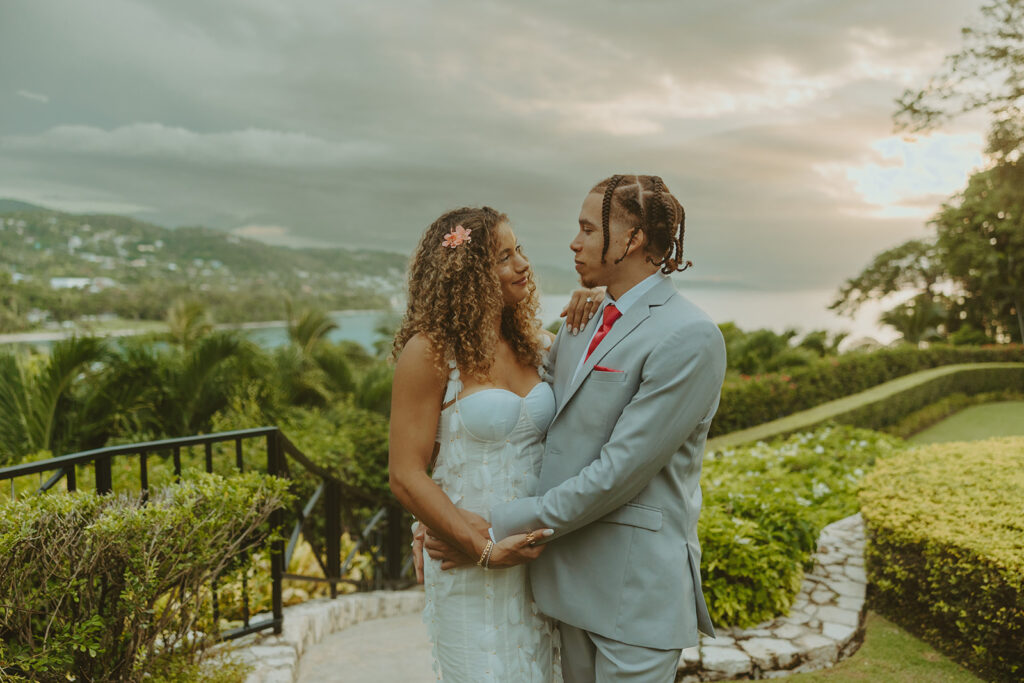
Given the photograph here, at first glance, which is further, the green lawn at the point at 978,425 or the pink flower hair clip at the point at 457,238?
the green lawn at the point at 978,425

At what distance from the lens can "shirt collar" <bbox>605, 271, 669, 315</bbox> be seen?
78.5 inches

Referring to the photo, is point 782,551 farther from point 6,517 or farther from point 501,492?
point 6,517

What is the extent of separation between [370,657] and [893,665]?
3111 mm

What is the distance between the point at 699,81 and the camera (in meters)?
15.4

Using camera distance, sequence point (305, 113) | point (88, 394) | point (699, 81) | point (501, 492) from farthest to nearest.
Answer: point (305, 113), point (699, 81), point (88, 394), point (501, 492)

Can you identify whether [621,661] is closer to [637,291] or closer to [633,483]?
[633,483]

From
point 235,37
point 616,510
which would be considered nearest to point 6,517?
point 616,510

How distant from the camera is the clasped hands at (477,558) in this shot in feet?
6.28

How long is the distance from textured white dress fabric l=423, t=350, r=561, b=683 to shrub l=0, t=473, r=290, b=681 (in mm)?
1220

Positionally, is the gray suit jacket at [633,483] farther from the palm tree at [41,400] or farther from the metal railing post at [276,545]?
the palm tree at [41,400]

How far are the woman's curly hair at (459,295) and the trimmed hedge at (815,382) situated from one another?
9.09 metres

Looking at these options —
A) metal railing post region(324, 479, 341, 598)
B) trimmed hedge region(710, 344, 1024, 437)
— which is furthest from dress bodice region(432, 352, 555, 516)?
trimmed hedge region(710, 344, 1024, 437)

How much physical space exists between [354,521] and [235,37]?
33740 millimetres

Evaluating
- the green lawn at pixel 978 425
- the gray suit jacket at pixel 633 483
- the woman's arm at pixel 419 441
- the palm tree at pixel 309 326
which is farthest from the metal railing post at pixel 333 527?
the green lawn at pixel 978 425
